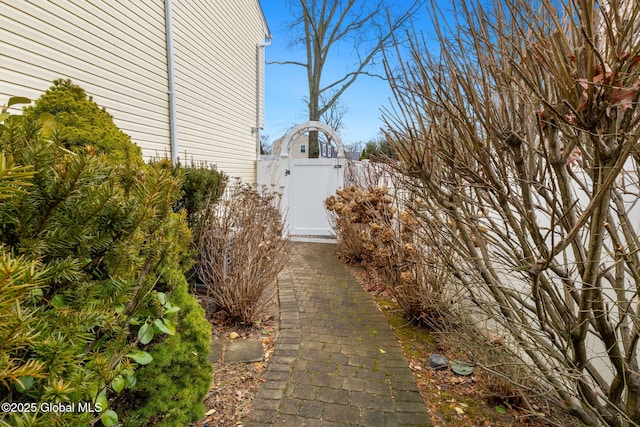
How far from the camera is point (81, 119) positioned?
2662 mm

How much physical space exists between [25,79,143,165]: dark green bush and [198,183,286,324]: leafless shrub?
4.13 feet

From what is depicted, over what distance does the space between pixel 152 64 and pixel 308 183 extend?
14.4ft

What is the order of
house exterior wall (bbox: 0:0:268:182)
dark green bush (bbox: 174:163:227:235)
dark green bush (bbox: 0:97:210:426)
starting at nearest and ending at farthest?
1. dark green bush (bbox: 0:97:210:426)
2. house exterior wall (bbox: 0:0:268:182)
3. dark green bush (bbox: 174:163:227:235)

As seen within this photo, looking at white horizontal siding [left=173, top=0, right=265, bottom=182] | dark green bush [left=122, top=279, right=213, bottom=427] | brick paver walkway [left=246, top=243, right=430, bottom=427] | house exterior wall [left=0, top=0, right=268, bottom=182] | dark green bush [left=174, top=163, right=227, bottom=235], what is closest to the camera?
dark green bush [left=122, top=279, right=213, bottom=427]

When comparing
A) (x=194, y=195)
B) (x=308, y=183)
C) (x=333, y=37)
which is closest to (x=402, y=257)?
(x=194, y=195)

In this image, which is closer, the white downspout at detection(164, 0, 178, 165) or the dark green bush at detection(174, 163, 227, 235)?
the dark green bush at detection(174, 163, 227, 235)

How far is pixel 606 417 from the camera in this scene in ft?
4.89

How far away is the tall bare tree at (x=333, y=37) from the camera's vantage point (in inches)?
515

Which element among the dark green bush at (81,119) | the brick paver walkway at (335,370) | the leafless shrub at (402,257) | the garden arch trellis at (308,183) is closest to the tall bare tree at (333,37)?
the garden arch trellis at (308,183)

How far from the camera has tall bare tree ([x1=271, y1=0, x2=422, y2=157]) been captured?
13.1 m

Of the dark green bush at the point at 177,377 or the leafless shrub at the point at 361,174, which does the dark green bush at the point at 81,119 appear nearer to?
the dark green bush at the point at 177,377

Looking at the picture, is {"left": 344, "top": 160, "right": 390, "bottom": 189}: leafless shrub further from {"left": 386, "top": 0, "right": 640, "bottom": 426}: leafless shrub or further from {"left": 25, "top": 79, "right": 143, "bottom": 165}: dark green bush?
{"left": 25, "top": 79, "right": 143, "bottom": 165}: dark green bush

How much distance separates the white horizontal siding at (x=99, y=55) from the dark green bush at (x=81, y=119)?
3.21ft

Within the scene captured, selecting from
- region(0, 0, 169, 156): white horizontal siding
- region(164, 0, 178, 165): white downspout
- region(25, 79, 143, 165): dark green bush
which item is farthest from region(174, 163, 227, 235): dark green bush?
region(164, 0, 178, 165): white downspout
